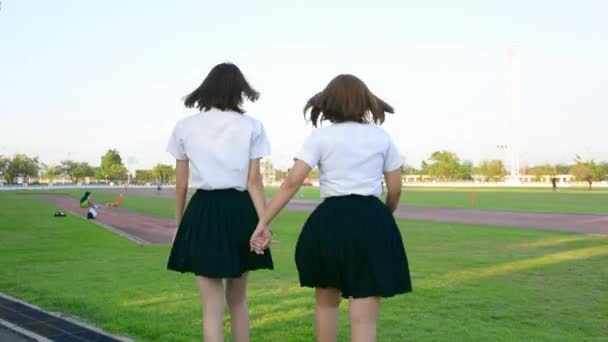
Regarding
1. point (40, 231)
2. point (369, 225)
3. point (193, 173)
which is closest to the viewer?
point (369, 225)

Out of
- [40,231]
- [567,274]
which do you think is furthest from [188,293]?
[40,231]

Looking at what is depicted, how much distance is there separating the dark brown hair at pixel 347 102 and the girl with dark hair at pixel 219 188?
47cm

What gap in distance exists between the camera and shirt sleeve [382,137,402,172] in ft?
12.0

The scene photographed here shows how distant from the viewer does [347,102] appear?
11.8 feet

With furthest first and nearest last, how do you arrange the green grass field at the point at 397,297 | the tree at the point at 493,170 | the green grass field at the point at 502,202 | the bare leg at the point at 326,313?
the tree at the point at 493,170, the green grass field at the point at 502,202, the green grass field at the point at 397,297, the bare leg at the point at 326,313

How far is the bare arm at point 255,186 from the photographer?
3.82m

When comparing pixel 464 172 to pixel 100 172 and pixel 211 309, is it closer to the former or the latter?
pixel 100 172

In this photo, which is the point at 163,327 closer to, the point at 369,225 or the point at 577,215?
the point at 369,225

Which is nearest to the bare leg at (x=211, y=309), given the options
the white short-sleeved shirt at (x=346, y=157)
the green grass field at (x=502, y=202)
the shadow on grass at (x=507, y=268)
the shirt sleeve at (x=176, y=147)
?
the shirt sleeve at (x=176, y=147)

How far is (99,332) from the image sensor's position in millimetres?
5645

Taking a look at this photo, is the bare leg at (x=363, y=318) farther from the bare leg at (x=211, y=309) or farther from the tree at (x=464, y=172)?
the tree at (x=464, y=172)

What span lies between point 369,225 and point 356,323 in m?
0.54

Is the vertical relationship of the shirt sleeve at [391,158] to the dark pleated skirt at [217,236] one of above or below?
above

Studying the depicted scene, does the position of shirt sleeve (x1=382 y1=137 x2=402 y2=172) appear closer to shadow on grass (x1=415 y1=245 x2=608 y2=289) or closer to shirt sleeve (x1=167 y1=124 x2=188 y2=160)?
shirt sleeve (x1=167 y1=124 x2=188 y2=160)
